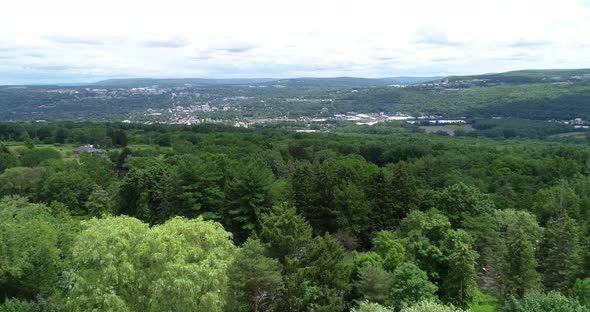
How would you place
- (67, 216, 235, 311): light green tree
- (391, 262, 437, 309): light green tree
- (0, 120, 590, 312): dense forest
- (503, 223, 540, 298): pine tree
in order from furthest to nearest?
(503, 223, 540, 298): pine tree < (391, 262, 437, 309): light green tree < (0, 120, 590, 312): dense forest < (67, 216, 235, 311): light green tree

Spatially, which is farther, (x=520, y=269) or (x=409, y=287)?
(x=520, y=269)

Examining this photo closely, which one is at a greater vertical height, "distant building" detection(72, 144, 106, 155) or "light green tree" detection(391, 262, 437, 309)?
"light green tree" detection(391, 262, 437, 309)

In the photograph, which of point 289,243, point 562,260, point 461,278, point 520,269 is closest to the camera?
point 289,243

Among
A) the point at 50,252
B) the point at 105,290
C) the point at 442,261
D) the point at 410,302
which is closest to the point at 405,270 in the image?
the point at 410,302

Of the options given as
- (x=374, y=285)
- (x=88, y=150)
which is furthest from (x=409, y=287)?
(x=88, y=150)

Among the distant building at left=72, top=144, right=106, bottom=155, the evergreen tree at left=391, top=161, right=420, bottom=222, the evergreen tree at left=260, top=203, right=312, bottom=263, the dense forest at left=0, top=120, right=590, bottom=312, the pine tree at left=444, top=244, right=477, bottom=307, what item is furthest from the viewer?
the distant building at left=72, top=144, right=106, bottom=155

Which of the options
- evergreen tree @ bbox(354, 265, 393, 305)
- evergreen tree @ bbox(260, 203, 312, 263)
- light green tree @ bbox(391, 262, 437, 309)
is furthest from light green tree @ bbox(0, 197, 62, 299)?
light green tree @ bbox(391, 262, 437, 309)

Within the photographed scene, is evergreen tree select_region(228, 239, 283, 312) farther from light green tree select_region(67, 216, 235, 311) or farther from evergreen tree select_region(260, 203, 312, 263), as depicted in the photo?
evergreen tree select_region(260, 203, 312, 263)

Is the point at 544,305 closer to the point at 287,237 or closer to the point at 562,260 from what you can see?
the point at 562,260

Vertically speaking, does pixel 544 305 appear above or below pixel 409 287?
above
